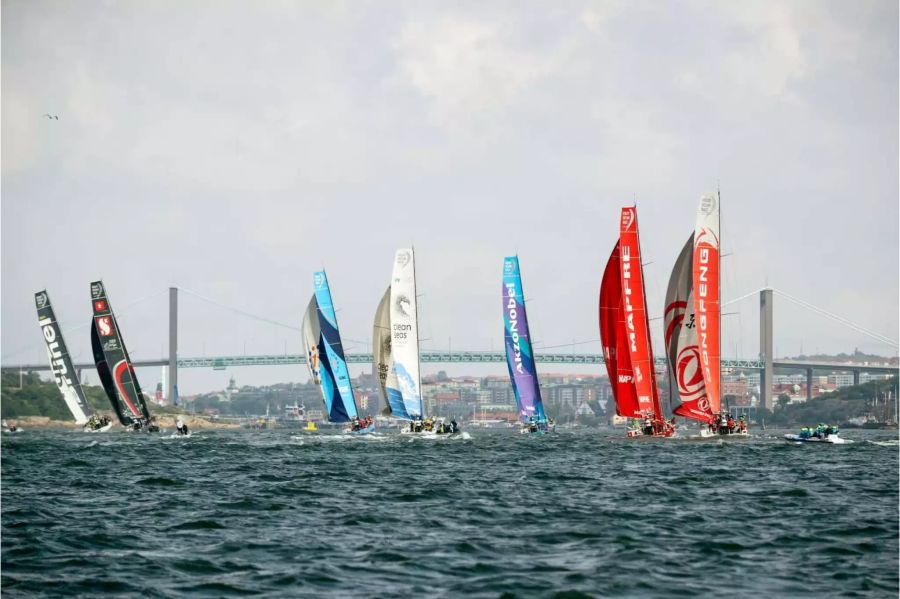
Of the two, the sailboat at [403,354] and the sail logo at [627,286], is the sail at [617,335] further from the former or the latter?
the sailboat at [403,354]

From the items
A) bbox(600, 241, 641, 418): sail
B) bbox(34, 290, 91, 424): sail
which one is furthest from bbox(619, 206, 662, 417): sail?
bbox(34, 290, 91, 424): sail

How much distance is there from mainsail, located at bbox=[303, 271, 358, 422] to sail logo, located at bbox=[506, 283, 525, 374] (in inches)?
246

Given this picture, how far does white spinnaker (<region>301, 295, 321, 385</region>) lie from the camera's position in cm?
4391

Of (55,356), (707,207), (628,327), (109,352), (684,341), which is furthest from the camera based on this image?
(55,356)

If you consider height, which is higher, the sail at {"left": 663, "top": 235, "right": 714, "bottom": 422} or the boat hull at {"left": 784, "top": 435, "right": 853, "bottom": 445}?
the sail at {"left": 663, "top": 235, "right": 714, "bottom": 422}

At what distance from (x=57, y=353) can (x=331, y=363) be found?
607 inches

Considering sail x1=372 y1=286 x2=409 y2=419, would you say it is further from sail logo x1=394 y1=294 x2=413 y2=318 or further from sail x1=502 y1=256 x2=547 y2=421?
sail x1=502 y1=256 x2=547 y2=421

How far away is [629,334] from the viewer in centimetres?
3419

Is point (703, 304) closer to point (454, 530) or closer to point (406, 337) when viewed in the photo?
point (406, 337)

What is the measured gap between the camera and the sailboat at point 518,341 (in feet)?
Result: 140

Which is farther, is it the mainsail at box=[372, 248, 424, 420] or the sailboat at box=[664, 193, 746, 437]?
the mainsail at box=[372, 248, 424, 420]

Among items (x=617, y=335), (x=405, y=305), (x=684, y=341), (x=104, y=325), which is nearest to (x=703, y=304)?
(x=684, y=341)

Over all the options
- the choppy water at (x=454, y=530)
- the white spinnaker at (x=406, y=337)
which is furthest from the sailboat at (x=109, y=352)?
the choppy water at (x=454, y=530)

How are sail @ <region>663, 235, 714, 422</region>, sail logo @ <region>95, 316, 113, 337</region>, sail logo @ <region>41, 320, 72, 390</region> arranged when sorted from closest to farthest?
sail @ <region>663, 235, 714, 422</region>
sail logo @ <region>95, 316, 113, 337</region>
sail logo @ <region>41, 320, 72, 390</region>
